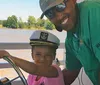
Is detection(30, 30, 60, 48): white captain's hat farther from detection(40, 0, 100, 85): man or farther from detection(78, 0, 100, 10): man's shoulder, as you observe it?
detection(78, 0, 100, 10): man's shoulder

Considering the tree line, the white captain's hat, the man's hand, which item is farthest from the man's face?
the tree line

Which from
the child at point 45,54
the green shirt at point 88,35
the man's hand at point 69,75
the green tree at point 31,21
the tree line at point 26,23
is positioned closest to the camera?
the green shirt at point 88,35

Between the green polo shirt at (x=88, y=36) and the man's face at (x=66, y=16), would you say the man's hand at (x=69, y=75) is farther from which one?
the man's face at (x=66, y=16)

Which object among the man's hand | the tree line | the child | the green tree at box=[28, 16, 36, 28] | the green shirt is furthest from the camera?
the green tree at box=[28, 16, 36, 28]

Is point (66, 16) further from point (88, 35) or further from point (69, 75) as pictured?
point (69, 75)

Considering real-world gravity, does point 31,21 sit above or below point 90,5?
below

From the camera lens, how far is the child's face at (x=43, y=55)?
5.06 ft

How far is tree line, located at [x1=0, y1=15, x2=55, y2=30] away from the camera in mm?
2106

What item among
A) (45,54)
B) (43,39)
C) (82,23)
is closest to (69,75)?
(45,54)

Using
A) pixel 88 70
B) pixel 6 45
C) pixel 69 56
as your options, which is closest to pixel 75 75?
pixel 69 56

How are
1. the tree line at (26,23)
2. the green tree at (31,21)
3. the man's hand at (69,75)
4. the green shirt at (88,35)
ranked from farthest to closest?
the green tree at (31,21), the tree line at (26,23), the man's hand at (69,75), the green shirt at (88,35)

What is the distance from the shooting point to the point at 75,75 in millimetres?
1788

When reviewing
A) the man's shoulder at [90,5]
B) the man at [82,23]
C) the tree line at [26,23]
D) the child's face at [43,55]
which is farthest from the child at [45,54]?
the tree line at [26,23]

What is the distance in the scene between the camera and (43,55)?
5.11ft
